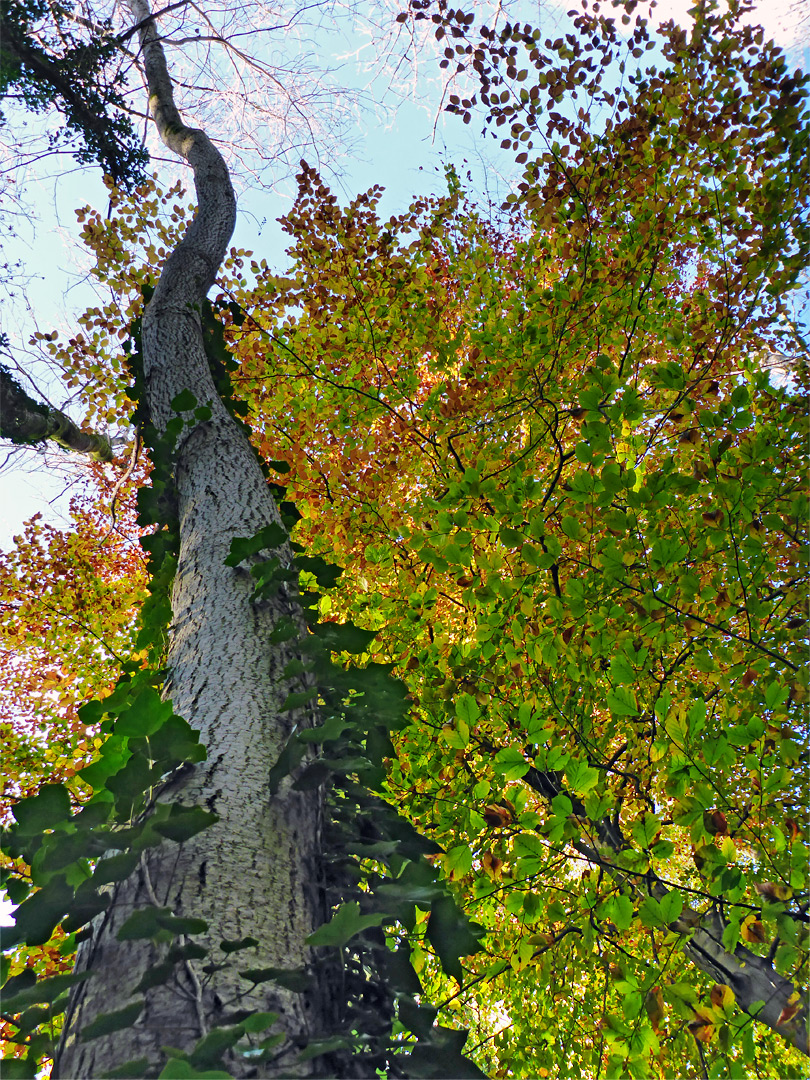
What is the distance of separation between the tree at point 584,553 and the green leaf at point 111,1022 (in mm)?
102

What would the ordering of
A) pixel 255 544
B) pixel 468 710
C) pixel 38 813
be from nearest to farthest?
pixel 38 813
pixel 468 710
pixel 255 544

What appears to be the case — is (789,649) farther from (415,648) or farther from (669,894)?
(669,894)

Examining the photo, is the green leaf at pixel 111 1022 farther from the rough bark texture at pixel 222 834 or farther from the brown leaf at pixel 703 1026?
the brown leaf at pixel 703 1026

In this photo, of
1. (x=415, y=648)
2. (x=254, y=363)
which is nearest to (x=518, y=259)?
(x=254, y=363)

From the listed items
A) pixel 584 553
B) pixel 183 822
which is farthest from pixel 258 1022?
pixel 584 553

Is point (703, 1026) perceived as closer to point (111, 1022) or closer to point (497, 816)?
point (497, 816)

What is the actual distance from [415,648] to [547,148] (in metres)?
4.48

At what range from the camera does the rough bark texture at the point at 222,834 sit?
108 centimetres

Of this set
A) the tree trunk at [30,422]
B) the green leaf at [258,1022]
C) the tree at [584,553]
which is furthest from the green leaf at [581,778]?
the tree trunk at [30,422]

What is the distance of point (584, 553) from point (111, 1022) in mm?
3483

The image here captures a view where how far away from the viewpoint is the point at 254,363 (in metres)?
6.93

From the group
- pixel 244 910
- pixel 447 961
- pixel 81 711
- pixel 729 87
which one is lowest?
pixel 447 961

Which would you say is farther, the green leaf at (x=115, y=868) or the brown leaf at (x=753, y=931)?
the brown leaf at (x=753, y=931)

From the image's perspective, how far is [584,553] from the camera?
12.8 ft
